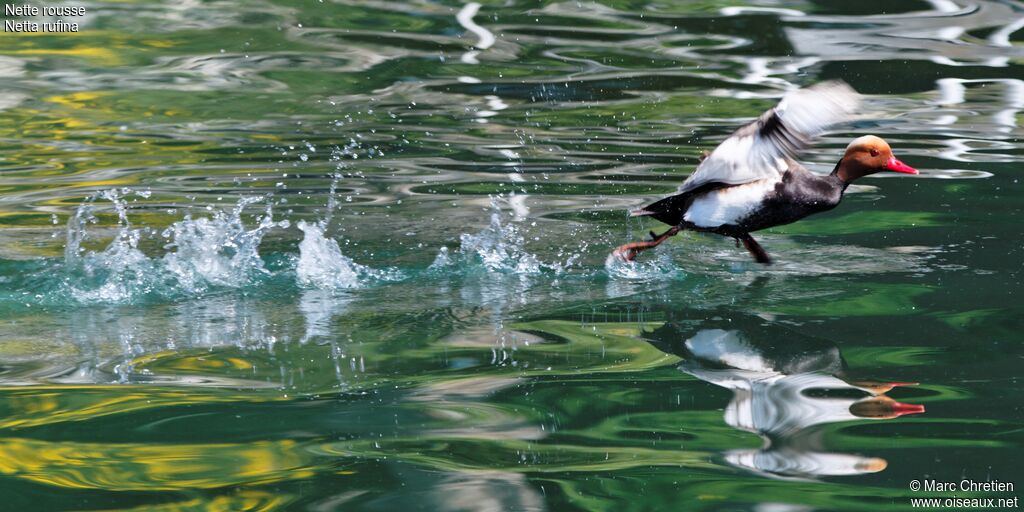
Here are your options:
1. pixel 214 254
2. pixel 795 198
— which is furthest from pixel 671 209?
pixel 214 254

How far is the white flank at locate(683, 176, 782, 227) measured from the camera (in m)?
5.69

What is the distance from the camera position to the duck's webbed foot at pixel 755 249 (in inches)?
235

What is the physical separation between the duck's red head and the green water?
19.4 inches

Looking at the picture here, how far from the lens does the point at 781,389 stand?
4008 mm

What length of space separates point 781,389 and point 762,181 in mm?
1870

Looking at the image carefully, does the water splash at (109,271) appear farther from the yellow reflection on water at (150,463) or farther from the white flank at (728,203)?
the white flank at (728,203)

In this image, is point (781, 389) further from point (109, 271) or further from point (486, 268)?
point (109, 271)

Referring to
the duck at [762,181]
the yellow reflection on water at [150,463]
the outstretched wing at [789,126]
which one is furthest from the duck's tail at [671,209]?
the yellow reflection on water at [150,463]

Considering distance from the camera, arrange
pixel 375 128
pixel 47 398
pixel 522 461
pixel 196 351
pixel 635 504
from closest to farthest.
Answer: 1. pixel 635 504
2. pixel 522 461
3. pixel 47 398
4. pixel 196 351
5. pixel 375 128

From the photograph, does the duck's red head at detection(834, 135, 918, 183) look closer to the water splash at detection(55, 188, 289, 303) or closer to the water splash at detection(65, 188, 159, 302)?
the water splash at detection(55, 188, 289, 303)

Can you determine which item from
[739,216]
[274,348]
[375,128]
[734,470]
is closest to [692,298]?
[739,216]

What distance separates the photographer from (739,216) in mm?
5754

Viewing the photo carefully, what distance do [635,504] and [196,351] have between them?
2.13 metres

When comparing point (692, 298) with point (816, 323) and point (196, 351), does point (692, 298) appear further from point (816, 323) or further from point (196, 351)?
point (196, 351)
